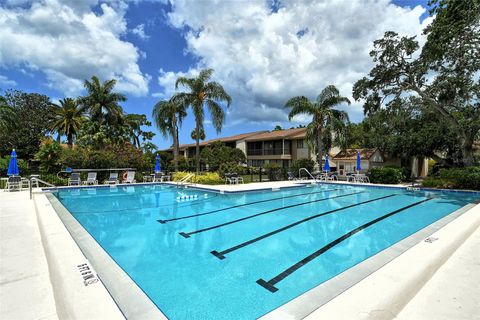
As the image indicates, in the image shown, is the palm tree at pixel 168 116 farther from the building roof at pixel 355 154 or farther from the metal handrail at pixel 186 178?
the building roof at pixel 355 154

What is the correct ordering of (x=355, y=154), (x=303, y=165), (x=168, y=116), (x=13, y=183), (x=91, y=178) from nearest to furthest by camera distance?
1. (x=13, y=183)
2. (x=91, y=178)
3. (x=303, y=165)
4. (x=168, y=116)
5. (x=355, y=154)

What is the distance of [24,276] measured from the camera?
364cm

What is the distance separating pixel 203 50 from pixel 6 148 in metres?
32.3

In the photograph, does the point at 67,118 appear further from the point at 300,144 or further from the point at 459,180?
the point at 459,180

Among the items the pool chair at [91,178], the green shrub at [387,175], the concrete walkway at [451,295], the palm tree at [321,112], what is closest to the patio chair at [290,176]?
the palm tree at [321,112]

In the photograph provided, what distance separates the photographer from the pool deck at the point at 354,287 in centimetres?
271

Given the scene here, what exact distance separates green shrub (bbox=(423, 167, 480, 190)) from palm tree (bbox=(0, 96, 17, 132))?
3618 cm

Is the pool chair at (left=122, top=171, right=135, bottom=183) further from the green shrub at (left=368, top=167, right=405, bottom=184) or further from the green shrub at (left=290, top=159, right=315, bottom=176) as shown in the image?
the green shrub at (left=368, top=167, right=405, bottom=184)

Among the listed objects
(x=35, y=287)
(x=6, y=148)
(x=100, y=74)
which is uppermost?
(x=100, y=74)

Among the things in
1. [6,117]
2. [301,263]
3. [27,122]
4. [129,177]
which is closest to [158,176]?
[129,177]

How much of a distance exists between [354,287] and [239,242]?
3.31m

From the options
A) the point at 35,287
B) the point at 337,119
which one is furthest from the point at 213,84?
the point at 35,287

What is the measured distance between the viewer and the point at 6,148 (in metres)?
32.8

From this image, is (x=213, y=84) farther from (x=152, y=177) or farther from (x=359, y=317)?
(x=359, y=317)
